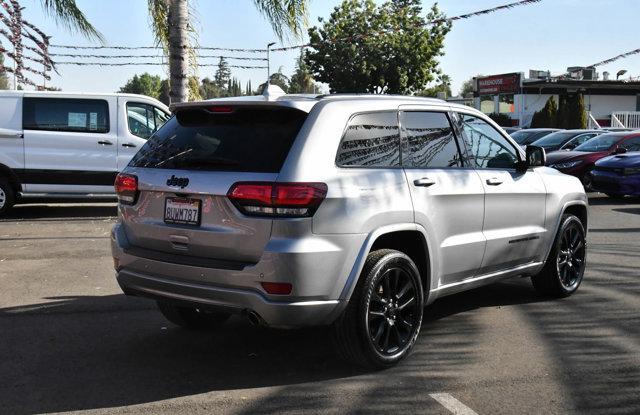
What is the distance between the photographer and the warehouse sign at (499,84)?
50.5 m

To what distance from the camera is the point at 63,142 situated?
11.9 metres

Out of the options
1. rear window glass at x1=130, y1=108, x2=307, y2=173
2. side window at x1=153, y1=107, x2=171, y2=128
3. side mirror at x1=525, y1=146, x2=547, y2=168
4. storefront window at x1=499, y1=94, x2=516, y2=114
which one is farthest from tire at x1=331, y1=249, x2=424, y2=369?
storefront window at x1=499, y1=94, x2=516, y2=114

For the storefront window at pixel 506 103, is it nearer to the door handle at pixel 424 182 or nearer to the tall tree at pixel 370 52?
the tall tree at pixel 370 52

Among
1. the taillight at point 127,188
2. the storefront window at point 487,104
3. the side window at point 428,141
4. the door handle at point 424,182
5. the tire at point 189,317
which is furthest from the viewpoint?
the storefront window at point 487,104

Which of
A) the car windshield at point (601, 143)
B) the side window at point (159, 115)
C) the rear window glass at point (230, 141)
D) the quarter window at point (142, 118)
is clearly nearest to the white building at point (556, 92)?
the car windshield at point (601, 143)

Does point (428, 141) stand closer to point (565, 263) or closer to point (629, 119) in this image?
point (565, 263)

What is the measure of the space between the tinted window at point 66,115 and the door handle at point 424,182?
8.51 metres

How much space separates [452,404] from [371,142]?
5.73 feet

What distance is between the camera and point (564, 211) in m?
6.60

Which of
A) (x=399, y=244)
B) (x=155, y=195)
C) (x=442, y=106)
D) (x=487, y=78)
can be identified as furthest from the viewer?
(x=487, y=78)

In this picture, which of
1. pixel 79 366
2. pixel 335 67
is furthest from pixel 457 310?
pixel 335 67

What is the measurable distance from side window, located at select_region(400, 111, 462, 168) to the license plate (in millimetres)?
1471

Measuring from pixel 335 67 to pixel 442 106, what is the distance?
42.3 m

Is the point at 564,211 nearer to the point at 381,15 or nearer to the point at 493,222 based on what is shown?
the point at 493,222
